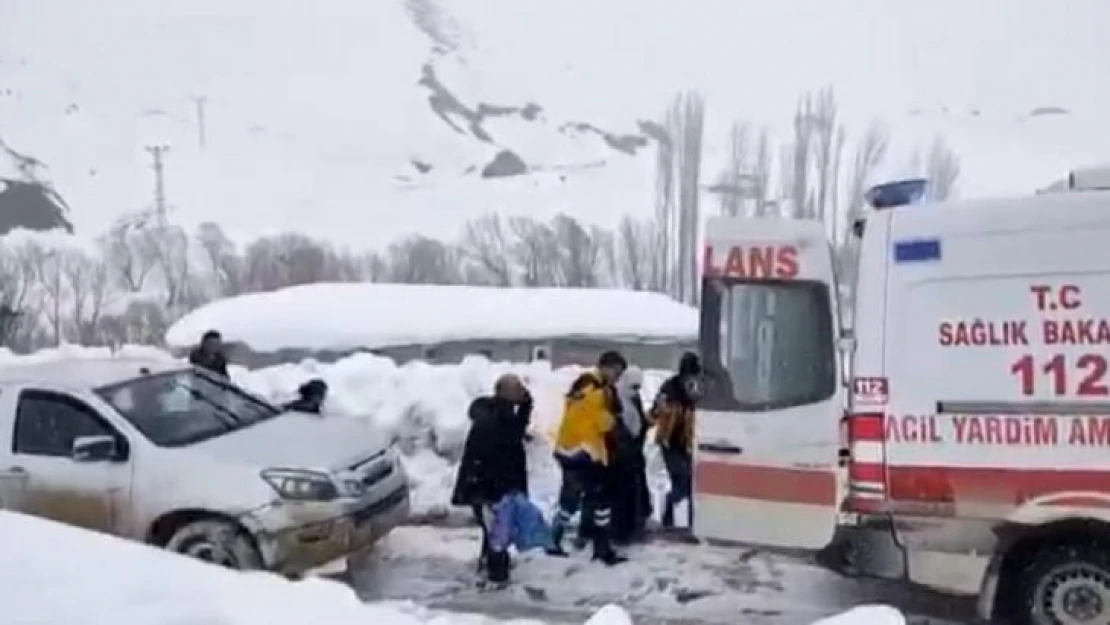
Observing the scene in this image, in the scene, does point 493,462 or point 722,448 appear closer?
point 722,448

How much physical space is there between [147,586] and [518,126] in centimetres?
5782

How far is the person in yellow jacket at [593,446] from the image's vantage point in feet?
26.7

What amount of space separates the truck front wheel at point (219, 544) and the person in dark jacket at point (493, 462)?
4.15 ft

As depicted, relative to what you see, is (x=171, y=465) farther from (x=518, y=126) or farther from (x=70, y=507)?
(x=518, y=126)

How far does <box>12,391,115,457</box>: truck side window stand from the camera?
7500 mm

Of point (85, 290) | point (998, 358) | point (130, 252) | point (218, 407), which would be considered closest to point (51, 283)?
point (85, 290)

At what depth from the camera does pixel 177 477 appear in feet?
23.9

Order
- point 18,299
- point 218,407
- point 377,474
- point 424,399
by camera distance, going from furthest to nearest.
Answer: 1. point 18,299
2. point 424,399
3. point 218,407
4. point 377,474

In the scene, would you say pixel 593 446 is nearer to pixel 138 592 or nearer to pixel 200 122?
pixel 138 592

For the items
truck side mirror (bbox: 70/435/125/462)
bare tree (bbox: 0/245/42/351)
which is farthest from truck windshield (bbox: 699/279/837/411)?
bare tree (bbox: 0/245/42/351)

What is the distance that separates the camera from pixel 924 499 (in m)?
6.14

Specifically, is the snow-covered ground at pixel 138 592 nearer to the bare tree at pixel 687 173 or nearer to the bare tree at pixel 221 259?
the bare tree at pixel 687 173

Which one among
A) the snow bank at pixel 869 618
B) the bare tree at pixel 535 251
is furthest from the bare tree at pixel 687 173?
the snow bank at pixel 869 618

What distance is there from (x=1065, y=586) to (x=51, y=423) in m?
5.45
